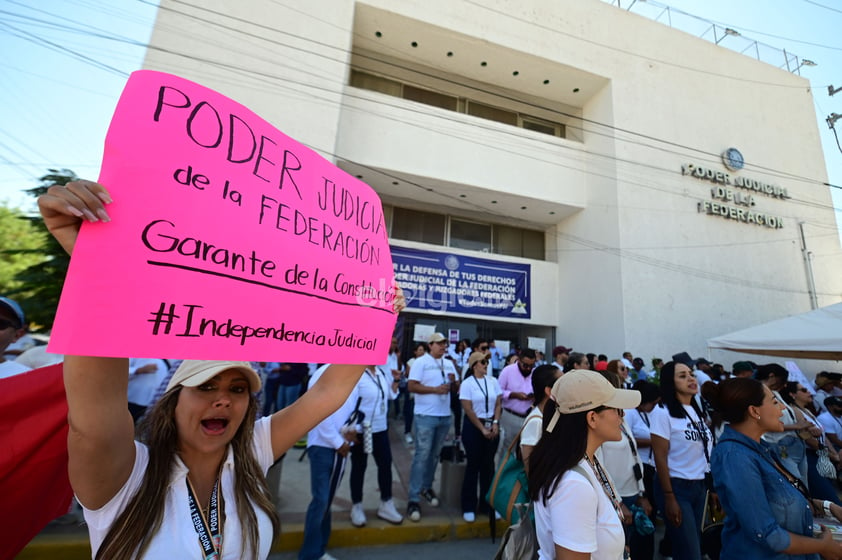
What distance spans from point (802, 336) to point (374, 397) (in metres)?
7.52

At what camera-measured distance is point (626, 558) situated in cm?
181

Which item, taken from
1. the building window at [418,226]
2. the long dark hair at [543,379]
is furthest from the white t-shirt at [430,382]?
the building window at [418,226]

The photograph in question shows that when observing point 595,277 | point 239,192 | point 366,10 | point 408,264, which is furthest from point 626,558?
point 366,10

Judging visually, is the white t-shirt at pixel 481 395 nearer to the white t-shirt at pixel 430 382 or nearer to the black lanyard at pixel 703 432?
the white t-shirt at pixel 430 382

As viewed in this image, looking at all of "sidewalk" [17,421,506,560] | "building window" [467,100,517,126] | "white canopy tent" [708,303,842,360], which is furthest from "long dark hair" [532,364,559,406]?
"building window" [467,100,517,126]

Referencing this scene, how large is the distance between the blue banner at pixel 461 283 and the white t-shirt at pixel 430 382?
7010 mm

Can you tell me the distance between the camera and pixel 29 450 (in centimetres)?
121

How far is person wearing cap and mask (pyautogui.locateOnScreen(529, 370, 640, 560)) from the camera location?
1542mm

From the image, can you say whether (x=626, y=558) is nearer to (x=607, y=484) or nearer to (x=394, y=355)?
(x=607, y=484)

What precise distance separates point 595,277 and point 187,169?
43.0ft

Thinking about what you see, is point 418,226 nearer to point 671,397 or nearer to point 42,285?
point 42,285

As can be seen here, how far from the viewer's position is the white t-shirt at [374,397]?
3.73 meters

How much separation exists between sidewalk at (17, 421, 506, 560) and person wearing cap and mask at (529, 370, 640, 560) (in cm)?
237

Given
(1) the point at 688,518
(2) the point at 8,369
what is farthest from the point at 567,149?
(2) the point at 8,369
